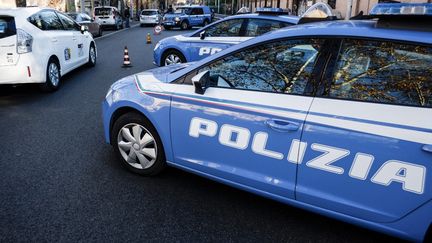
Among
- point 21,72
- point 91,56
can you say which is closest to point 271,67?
point 21,72

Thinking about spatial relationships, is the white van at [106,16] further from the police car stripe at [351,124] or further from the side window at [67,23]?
the police car stripe at [351,124]

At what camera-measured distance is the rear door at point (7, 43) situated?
626cm

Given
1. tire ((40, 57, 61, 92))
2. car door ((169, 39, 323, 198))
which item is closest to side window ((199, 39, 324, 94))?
car door ((169, 39, 323, 198))

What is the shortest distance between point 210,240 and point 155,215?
22.7 inches

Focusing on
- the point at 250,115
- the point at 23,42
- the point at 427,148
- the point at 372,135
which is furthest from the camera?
the point at 23,42

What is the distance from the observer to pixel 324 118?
99.3 inches

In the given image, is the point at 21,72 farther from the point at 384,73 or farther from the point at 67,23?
the point at 384,73

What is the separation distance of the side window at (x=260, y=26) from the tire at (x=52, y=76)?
387cm

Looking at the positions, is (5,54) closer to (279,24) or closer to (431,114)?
(279,24)

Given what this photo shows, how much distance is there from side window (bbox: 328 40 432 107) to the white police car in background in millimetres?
5647

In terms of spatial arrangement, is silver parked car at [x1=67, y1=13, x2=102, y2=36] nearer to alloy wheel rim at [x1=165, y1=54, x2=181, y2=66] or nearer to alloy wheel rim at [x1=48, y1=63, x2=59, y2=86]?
alloy wheel rim at [x1=165, y1=54, x2=181, y2=66]

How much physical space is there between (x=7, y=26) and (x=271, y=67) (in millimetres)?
5354

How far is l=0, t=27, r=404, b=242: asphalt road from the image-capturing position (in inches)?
113

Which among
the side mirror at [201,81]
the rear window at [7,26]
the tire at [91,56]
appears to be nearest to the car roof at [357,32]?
the side mirror at [201,81]
